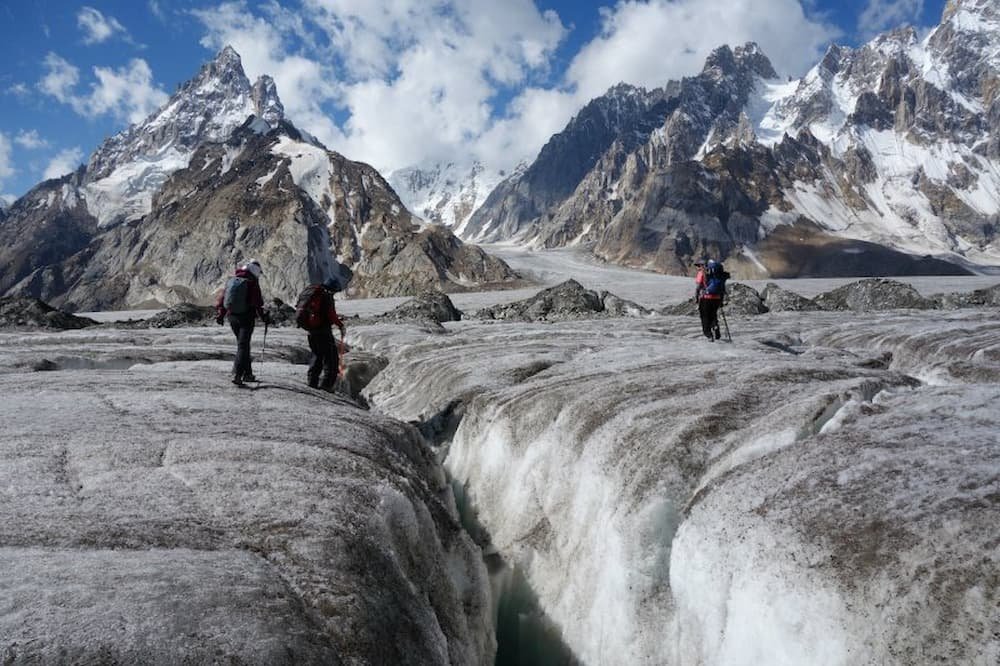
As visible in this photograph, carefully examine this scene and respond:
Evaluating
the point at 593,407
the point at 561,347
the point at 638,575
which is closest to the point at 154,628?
the point at 638,575

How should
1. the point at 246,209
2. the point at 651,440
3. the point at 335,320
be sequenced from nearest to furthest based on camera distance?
the point at 651,440, the point at 335,320, the point at 246,209

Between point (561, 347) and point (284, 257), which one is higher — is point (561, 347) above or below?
below

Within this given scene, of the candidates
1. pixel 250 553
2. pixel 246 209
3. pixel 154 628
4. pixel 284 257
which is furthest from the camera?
pixel 246 209

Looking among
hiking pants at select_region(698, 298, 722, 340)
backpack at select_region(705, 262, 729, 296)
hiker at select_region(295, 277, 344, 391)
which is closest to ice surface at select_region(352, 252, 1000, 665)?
hiker at select_region(295, 277, 344, 391)

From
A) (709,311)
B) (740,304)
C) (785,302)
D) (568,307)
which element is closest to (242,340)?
(709,311)

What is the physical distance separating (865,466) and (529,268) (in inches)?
7137

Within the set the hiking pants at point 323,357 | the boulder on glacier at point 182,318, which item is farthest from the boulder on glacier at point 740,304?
the boulder on glacier at point 182,318

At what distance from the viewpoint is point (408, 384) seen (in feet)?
81.6

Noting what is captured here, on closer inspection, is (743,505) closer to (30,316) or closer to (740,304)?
(740,304)

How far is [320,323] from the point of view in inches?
644

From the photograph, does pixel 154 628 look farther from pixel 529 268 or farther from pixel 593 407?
Answer: pixel 529 268

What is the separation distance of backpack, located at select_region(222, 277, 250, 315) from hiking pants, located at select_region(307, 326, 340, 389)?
1788 millimetres

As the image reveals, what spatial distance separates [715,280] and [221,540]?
19477 millimetres

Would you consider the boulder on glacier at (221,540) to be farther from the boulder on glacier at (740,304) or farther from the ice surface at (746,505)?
the boulder on glacier at (740,304)
